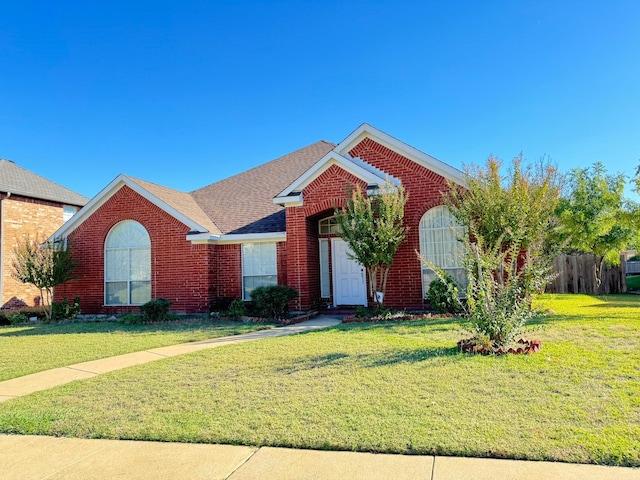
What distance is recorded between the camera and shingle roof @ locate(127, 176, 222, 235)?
51.9 ft

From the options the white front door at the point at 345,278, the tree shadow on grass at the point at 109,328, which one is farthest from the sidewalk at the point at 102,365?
the white front door at the point at 345,278

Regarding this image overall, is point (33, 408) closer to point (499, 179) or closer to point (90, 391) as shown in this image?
point (90, 391)

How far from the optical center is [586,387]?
5.25 meters

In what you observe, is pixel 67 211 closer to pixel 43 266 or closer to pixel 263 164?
pixel 43 266

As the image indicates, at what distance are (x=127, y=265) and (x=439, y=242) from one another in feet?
35.6

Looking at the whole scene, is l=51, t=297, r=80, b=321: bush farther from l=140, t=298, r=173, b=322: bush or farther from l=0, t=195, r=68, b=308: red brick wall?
l=0, t=195, r=68, b=308: red brick wall

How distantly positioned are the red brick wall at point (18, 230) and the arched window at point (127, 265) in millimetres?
4711

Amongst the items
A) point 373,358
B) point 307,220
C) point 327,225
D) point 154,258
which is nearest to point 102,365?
point 373,358

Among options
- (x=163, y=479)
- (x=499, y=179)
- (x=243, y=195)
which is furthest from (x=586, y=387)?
(x=243, y=195)

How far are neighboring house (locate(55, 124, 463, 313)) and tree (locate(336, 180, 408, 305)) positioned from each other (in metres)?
0.84

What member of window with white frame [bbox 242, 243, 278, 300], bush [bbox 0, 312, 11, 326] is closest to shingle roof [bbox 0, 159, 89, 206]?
bush [bbox 0, 312, 11, 326]

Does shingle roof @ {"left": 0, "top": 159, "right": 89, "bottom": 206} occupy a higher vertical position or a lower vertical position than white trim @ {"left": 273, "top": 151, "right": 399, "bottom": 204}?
higher

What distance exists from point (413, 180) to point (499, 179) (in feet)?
9.40

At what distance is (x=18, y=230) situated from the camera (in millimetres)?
19719
